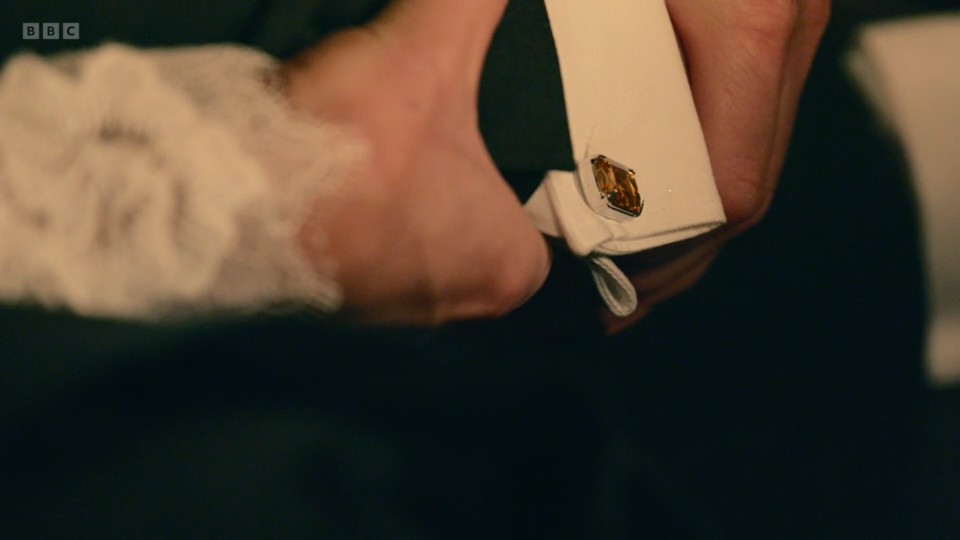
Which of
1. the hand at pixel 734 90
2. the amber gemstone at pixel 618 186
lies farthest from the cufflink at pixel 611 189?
the hand at pixel 734 90

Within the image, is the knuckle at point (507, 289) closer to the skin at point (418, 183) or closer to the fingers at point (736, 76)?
the skin at point (418, 183)

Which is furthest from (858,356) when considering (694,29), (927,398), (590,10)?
(590,10)

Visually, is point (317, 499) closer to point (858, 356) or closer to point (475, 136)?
point (475, 136)

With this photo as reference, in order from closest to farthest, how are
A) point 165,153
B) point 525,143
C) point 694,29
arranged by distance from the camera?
1. point 165,153
2. point 525,143
3. point 694,29

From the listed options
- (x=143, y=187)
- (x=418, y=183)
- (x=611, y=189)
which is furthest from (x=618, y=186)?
(x=143, y=187)

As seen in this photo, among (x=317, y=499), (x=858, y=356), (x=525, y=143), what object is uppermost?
(x=525, y=143)

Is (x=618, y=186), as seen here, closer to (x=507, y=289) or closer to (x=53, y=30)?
(x=507, y=289)

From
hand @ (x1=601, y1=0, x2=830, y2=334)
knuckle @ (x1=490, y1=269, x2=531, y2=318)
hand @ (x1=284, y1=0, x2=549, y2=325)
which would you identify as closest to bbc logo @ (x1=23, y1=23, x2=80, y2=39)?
hand @ (x1=284, y1=0, x2=549, y2=325)
